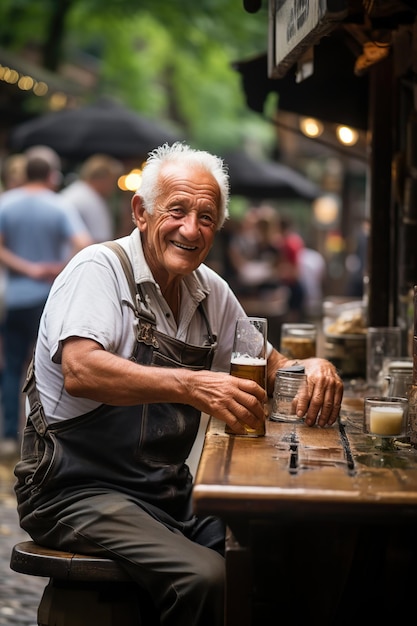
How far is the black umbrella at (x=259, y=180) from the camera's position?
18.7 meters

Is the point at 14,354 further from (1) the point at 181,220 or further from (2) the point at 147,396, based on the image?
(2) the point at 147,396

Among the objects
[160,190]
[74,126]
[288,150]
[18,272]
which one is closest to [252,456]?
[160,190]

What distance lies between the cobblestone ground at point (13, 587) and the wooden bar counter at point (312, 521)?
1935 mm

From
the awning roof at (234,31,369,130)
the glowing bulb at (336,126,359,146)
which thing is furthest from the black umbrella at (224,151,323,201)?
the awning roof at (234,31,369,130)

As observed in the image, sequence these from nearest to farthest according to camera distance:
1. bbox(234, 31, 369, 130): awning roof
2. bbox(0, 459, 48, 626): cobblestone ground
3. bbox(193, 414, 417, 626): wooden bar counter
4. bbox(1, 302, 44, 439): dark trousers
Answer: bbox(193, 414, 417, 626): wooden bar counter < bbox(0, 459, 48, 626): cobblestone ground < bbox(234, 31, 369, 130): awning roof < bbox(1, 302, 44, 439): dark trousers

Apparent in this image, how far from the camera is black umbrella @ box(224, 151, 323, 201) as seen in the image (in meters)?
18.7

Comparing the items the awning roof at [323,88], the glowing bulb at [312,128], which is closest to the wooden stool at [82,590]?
the awning roof at [323,88]

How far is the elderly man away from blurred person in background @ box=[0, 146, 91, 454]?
5.21m

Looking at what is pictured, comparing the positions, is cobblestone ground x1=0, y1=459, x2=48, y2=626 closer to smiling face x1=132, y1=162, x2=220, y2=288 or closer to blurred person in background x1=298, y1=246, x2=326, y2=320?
smiling face x1=132, y1=162, x2=220, y2=288

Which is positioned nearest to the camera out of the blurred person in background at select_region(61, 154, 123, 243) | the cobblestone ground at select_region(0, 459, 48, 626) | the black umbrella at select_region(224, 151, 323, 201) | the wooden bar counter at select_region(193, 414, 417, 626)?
the wooden bar counter at select_region(193, 414, 417, 626)

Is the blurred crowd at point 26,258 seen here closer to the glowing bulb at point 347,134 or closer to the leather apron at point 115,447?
the glowing bulb at point 347,134

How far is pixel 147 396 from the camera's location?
3.56 meters

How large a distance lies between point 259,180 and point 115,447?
1518cm

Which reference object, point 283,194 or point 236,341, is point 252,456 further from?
point 283,194
